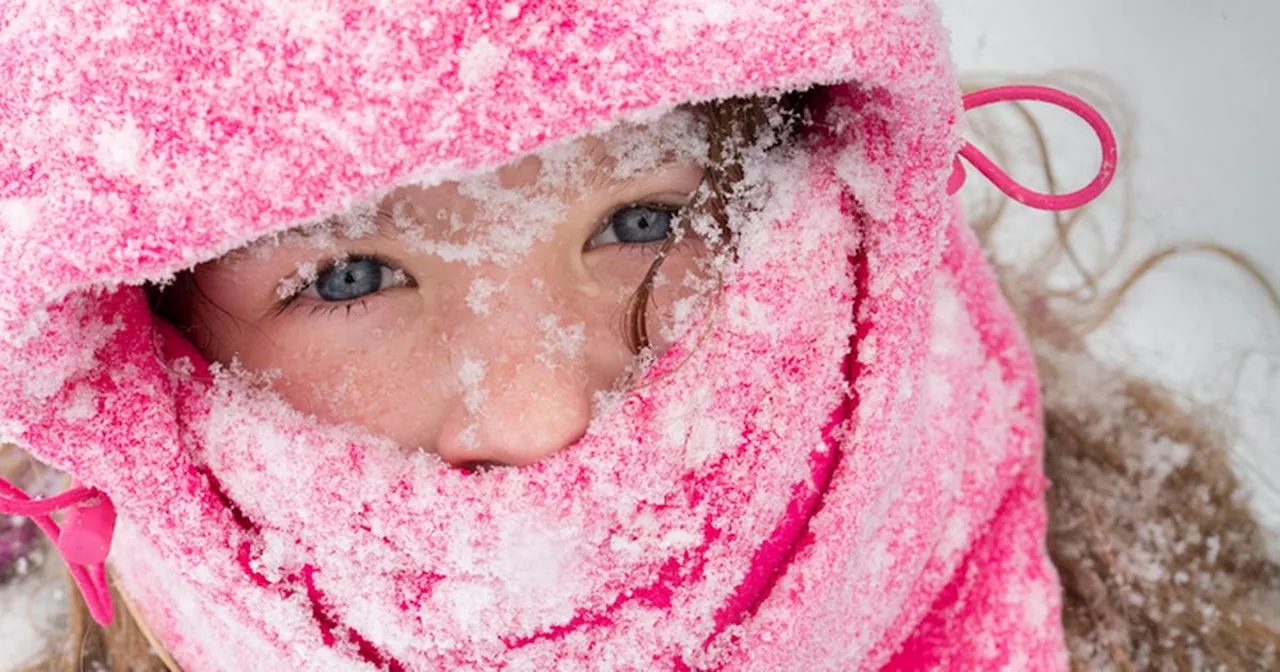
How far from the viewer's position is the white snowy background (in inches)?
50.5

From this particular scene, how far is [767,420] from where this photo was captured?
2.64 ft

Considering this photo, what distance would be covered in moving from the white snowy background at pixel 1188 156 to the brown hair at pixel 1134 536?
3 cm

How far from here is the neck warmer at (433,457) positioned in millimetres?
566

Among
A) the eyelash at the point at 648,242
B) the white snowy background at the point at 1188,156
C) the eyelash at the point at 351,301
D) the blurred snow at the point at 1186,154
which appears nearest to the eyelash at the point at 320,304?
the eyelash at the point at 351,301

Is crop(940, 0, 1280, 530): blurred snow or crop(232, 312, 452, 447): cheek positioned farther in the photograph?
crop(940, 0, 1280, 530): blurred snow

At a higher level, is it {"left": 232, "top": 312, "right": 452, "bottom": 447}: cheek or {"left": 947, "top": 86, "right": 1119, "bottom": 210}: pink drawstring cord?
{"left": 947, "top": 86, "right": 1119, "bottom": 210}: pink drawstring cord

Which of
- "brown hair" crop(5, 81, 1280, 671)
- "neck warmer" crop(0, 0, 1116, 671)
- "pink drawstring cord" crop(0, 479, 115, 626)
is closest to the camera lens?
"neck warmer" crop(0, 0, 1116, 671)

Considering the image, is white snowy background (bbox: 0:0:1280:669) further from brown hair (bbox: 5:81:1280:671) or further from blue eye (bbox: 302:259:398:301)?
blue eye (bbox: 302:259:398:301)

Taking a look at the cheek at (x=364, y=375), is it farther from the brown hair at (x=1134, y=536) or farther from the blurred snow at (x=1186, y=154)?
the blurred snow at (x=1186, y=154)

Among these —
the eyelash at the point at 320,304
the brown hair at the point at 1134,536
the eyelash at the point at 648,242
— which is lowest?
the brown hair at the point at 1134,536

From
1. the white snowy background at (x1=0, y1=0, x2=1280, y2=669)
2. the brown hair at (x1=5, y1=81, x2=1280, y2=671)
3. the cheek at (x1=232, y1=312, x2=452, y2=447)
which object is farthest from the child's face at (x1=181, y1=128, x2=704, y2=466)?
the white snowy background at (x1=0, y1=0, x2=1280, y2=669)

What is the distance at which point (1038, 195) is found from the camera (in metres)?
0.89

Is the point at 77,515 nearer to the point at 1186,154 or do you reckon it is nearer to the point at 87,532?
the point at 87,532

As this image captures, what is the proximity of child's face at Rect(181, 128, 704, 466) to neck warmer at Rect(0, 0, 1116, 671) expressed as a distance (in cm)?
3
